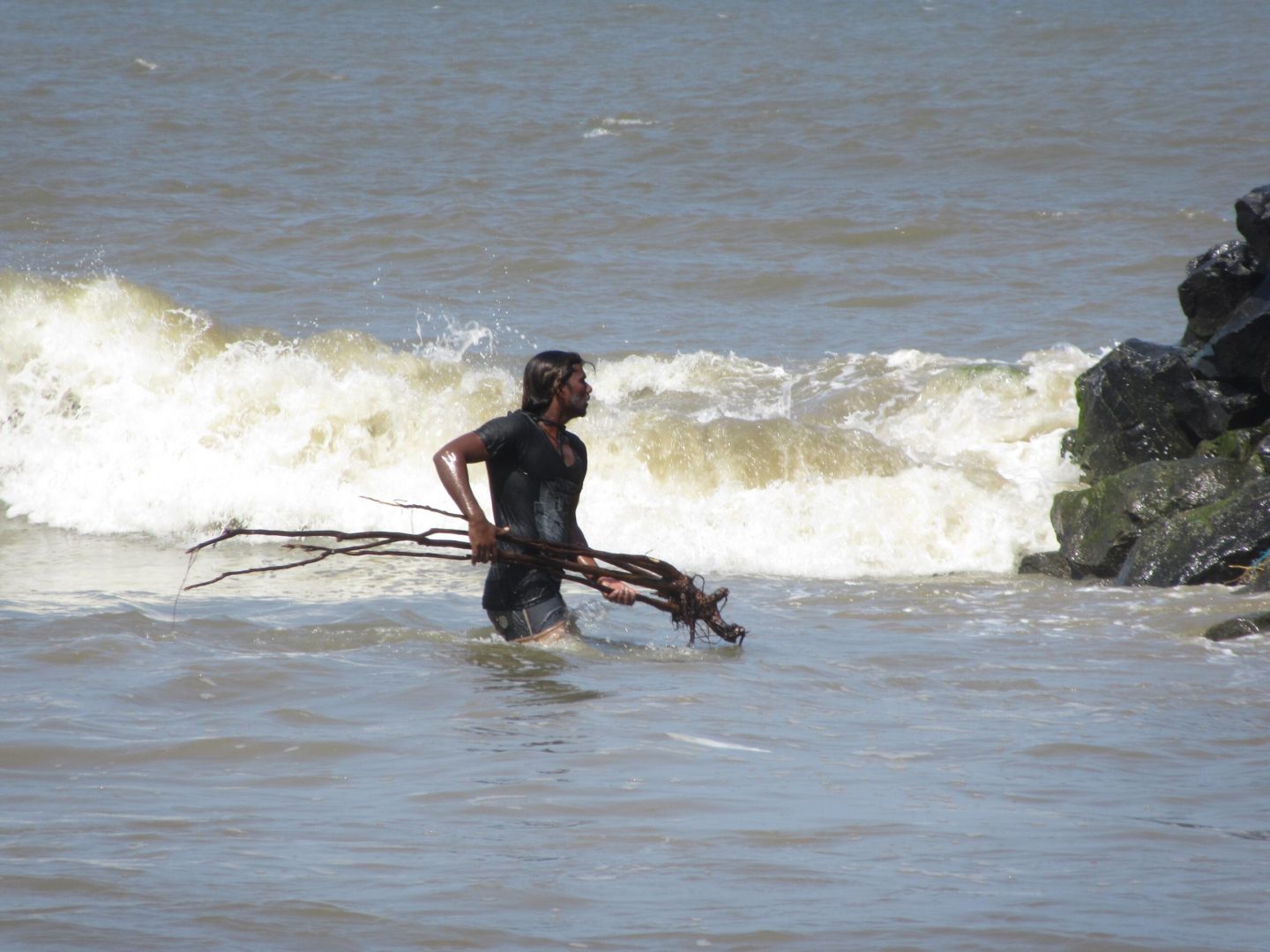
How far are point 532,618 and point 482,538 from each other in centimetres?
84

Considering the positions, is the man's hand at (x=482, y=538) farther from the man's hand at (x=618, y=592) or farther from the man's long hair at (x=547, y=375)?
the man's long hair at (x=547, y=375)

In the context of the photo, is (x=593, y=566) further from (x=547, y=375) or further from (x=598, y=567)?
(x=547, y=375)

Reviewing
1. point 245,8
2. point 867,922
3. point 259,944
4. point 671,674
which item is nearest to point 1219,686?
point 671,674

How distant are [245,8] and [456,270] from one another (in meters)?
20.3

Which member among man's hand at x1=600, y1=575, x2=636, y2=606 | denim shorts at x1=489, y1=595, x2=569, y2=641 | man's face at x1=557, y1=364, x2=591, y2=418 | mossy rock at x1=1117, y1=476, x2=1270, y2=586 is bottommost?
denim shorts at x1=489, y1=595, x2=569, y2=641

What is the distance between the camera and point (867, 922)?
361 centimetres

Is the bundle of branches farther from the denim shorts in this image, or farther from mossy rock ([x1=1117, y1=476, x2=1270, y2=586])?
mossy rock ([x1=1117, y1=476, x2=1270, y2=586])

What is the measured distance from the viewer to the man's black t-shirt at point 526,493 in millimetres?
6172

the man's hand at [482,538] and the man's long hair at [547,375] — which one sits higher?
the man's long hair at [547,375]

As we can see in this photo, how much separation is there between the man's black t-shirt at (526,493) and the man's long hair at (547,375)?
0.31 ft

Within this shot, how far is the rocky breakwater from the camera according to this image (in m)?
8.59

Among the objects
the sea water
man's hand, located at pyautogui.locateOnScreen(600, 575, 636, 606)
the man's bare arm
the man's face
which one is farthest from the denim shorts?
the man's face

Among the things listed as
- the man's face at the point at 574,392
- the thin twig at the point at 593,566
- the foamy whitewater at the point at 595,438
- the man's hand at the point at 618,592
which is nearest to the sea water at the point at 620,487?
the foamy whitewater at the point at 595,438

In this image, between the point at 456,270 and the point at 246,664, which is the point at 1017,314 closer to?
the point at 456,270
